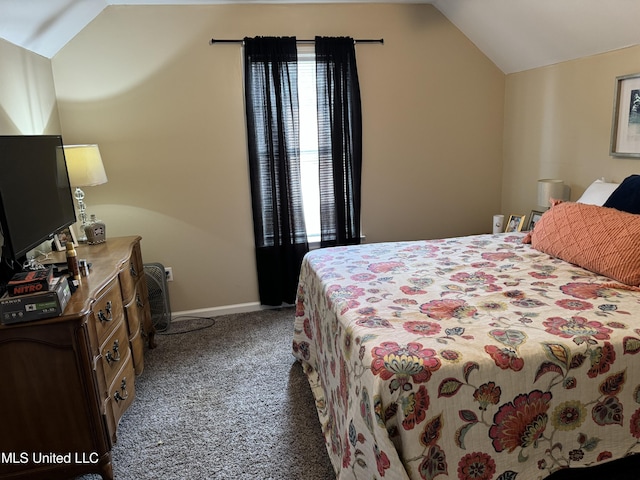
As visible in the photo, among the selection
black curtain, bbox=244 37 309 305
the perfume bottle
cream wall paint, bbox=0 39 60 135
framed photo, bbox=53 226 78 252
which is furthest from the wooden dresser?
black curtain, bbox=244 37 309 305

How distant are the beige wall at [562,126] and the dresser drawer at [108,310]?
2.98 metres

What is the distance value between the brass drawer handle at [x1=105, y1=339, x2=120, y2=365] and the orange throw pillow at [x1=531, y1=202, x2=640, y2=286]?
225 cm

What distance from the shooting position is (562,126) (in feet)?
10.5

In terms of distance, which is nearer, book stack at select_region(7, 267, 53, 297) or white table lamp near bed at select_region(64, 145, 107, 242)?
book stack at select_region(7, 267, 53, 297)

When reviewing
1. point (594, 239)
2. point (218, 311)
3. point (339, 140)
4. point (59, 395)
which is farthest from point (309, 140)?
point (59, 395)

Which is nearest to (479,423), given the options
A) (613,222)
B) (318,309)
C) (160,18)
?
(318,309)

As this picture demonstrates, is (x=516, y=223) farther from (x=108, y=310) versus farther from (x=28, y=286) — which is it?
(x=28, y=286)

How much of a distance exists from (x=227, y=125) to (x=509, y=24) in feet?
7.01

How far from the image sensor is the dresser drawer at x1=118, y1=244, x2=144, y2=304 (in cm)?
238

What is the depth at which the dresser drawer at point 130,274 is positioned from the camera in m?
2.38

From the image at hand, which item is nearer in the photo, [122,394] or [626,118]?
[122,394]

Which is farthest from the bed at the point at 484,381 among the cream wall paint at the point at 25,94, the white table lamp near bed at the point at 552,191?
the cream wall paint at the point at 25,94

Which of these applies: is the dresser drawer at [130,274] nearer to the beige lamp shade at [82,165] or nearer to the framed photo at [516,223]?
the beige lamp shade at [82,165]

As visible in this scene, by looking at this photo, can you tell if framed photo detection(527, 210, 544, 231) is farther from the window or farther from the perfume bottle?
the perfume bottle
